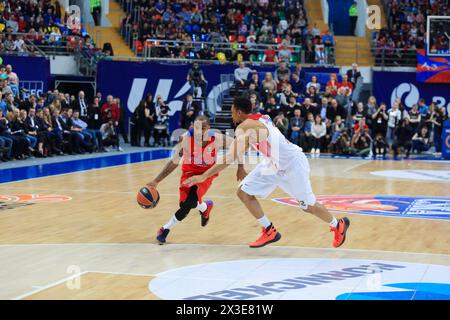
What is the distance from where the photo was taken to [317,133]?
901 inches

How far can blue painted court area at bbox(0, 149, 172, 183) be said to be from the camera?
1569 centimetres

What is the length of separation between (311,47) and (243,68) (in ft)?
11.1

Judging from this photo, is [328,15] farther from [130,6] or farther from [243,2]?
[130,6]

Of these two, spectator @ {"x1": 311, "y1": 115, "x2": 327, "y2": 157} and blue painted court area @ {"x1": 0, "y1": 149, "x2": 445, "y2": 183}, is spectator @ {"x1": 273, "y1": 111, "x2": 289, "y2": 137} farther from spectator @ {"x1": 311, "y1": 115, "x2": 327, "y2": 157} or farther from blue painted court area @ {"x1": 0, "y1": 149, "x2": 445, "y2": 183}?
blue painted court area @ {"x1": 0, "y1": 149, "x2": 445, "y2": 183}

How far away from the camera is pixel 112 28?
101ft

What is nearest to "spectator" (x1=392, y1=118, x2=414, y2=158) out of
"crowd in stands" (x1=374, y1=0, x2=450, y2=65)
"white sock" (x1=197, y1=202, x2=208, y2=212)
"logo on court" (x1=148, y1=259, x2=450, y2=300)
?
"crowd in stands" (x1=374, y1=0, x2=450, y2=65)

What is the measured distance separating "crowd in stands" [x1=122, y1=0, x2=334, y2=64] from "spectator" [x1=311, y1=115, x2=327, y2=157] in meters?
4.71

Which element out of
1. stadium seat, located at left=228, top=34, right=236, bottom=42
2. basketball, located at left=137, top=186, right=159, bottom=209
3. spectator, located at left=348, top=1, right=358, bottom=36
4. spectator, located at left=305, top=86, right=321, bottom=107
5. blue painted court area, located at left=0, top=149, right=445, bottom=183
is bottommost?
blue painted court area, located at left=0, top=149, right=445, bottom=183

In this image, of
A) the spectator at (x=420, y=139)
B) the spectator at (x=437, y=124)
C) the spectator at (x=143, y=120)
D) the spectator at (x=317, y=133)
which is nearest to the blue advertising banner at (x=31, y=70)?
the spectator at (x=143, y=120)

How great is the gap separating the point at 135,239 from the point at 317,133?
564 inches

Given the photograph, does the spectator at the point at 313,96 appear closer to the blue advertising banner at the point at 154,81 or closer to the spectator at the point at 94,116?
the blue advertising banner at the point at 154,81

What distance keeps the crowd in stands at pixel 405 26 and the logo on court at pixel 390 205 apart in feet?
50.0

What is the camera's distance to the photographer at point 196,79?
25.5m

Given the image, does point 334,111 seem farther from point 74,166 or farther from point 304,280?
point 304,280
